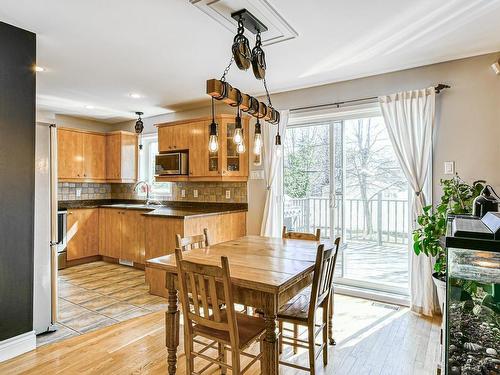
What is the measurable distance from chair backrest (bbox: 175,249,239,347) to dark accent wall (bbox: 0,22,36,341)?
1486 mm

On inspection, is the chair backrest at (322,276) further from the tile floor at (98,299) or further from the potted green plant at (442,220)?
the tile floor at (98,299)

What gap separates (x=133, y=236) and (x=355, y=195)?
3397mm

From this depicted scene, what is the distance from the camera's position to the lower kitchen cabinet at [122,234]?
486 centimetres

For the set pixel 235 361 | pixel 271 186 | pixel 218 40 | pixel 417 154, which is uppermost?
pixel 218 40

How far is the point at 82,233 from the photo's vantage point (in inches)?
205

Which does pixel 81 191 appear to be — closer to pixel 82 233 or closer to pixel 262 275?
pixel 82 233

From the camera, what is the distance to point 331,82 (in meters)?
3.76

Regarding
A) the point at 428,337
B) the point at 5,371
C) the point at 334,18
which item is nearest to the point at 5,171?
the point at 5,371

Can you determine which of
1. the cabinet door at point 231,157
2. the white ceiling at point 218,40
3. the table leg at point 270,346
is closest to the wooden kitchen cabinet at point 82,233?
the white ceiling at point 218,40

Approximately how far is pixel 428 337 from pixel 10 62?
13.2 ft

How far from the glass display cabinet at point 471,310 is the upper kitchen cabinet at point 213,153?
11.0 feet

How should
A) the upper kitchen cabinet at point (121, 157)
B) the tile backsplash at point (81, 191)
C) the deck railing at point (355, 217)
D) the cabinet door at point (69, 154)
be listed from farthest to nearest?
the upper kitchen cabinet at point (121, 157)
the tile backsplash at point (81, 191)
the cabinet door at point (69, 154)
the deck railing at point (355, 217)

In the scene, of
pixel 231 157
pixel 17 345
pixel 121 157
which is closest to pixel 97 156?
pixel 121 157

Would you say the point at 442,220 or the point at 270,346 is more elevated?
the point at 442,220
